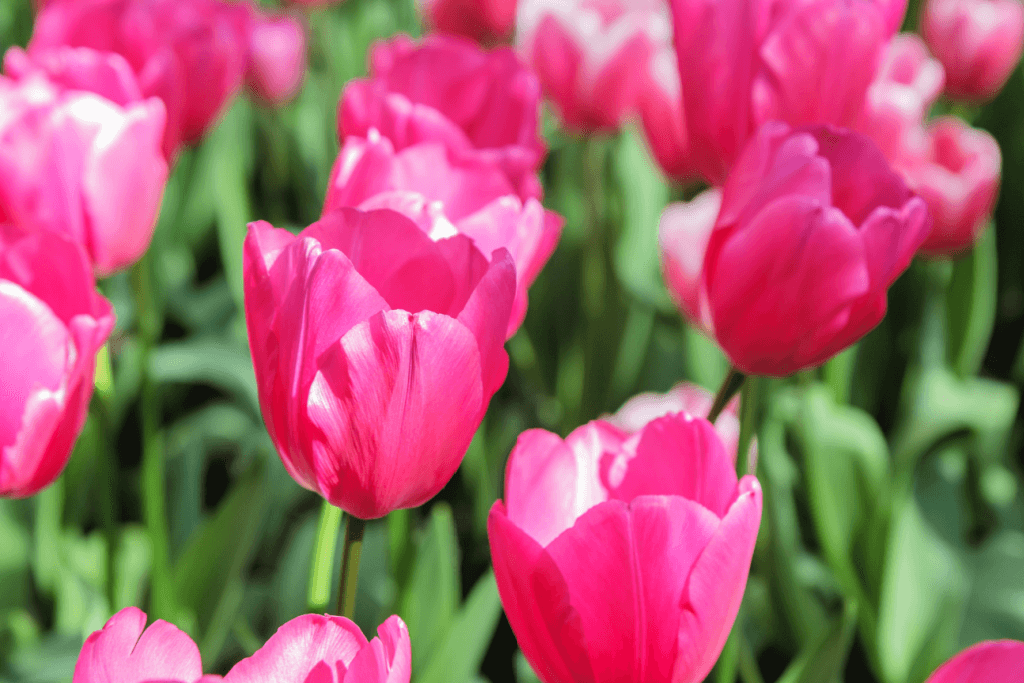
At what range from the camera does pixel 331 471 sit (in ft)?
1.10

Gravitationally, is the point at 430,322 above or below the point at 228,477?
above

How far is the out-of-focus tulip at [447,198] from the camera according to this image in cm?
38

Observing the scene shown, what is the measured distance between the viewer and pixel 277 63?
1.51 metres

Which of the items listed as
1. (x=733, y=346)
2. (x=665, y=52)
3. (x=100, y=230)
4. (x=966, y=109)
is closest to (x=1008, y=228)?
(x=966, y=109)

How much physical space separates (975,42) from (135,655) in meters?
1.32

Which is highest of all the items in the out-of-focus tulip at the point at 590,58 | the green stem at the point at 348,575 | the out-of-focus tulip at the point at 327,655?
the out-of-focus tulip at the point at 327,655

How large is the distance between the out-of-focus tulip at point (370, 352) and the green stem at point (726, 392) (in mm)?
151

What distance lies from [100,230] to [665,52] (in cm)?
69

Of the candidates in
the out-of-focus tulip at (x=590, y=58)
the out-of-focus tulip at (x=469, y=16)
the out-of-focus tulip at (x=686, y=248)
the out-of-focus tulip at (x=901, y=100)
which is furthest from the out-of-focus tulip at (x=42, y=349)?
the out-of-focus tulip at (x=469, y=16)

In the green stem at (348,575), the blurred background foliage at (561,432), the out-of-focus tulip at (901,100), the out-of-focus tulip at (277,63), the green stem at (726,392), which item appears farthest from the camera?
the out-of-focus tulip at (277,63)

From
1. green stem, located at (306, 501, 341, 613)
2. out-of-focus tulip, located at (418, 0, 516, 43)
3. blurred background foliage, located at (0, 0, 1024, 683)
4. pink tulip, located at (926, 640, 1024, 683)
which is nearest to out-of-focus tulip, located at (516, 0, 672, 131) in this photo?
blurred background foliage, located at (0, 0, 1024, 683)

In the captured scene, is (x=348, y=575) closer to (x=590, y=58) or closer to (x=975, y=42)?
(x=590, y=58)

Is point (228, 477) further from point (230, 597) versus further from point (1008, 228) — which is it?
point (1008, 228)

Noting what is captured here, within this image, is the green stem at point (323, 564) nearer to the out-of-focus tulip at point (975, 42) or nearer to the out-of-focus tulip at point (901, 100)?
the out-of-focus tulip at point (901, 100)
